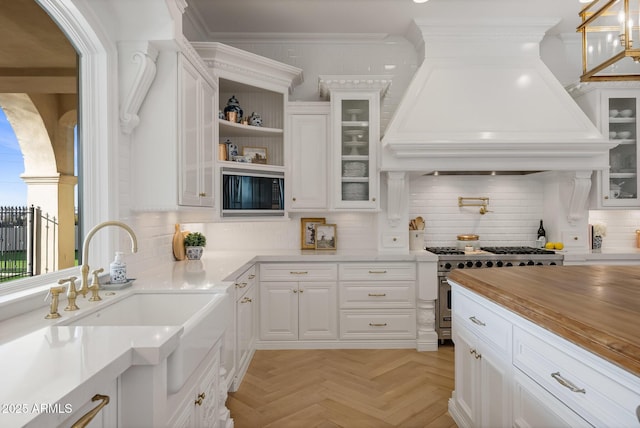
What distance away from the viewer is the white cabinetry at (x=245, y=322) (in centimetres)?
274

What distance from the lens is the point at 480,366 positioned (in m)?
1.90

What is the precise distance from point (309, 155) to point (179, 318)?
94.0 inches

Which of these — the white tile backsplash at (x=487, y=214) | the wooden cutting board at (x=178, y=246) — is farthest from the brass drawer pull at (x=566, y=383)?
the white tile backsplash at (x=487, y=214)

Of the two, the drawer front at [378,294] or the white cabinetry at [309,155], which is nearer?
the drawer front at [378,294]

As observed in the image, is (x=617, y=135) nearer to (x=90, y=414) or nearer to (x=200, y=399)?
(x=200, y=399)

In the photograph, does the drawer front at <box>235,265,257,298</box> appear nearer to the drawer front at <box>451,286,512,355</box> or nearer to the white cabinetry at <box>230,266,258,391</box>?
the white cabinetry at <box>230,266,258,391</box>

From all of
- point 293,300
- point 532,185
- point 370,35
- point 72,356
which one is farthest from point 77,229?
point 532,185

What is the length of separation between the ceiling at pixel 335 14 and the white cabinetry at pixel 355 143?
2.30 ft

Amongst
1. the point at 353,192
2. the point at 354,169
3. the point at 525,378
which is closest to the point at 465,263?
the point at 353,192

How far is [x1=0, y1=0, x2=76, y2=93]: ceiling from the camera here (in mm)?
1523

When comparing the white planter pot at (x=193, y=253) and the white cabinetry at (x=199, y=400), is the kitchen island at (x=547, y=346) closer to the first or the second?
the white cabinetry at (x=199, y=400)

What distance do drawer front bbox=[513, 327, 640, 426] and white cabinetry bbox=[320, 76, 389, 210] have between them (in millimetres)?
2381

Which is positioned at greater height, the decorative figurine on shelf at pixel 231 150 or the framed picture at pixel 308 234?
the decorative figurine on shelf at pixel 231 150

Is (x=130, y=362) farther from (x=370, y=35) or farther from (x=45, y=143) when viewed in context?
(x=370, y=35)
